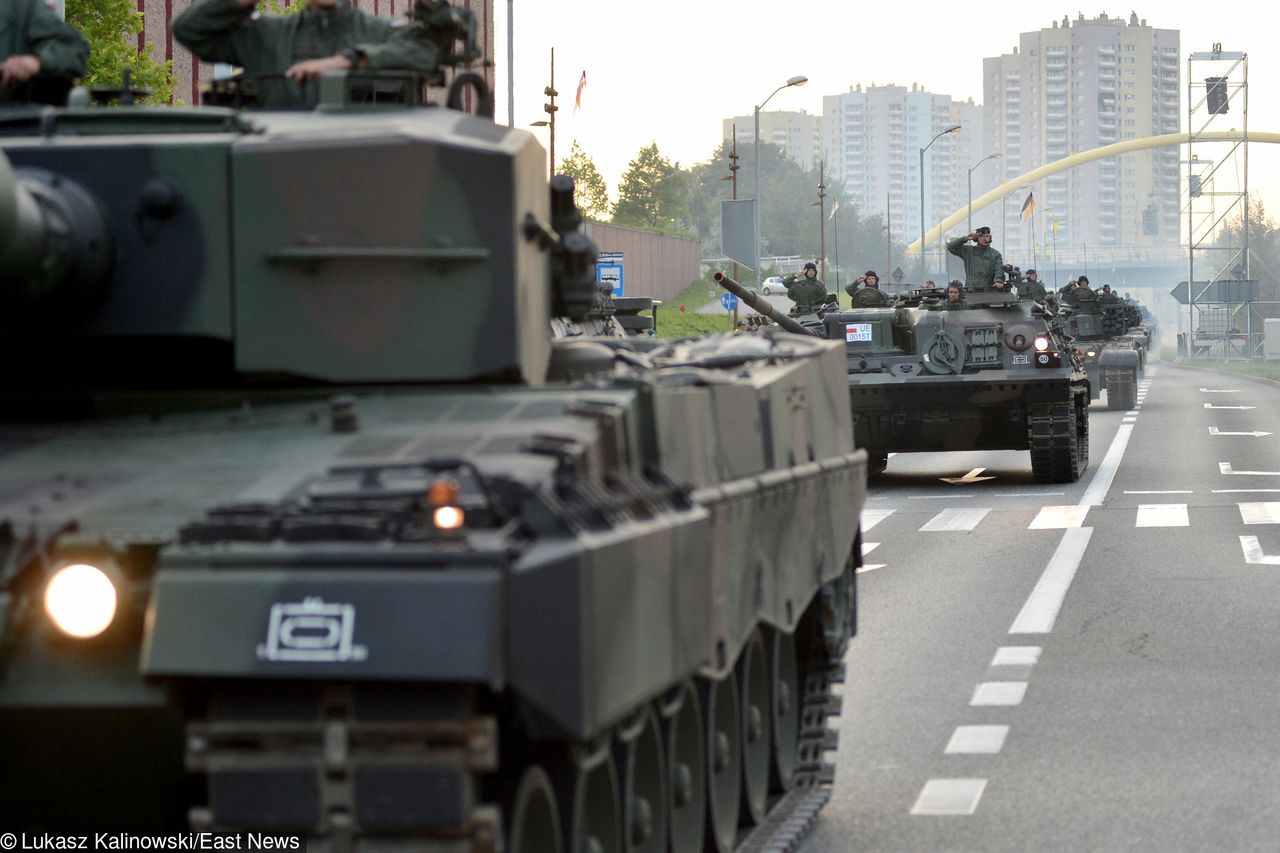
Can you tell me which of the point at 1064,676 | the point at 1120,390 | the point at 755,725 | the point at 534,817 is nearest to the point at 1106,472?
the point at 1064,676

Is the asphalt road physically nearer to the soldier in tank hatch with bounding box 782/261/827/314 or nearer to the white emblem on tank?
the white emblem on tank

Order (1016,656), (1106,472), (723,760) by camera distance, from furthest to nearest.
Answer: (1106,472) < (1016,656) < (723,760)

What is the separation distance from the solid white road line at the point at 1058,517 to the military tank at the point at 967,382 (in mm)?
2119

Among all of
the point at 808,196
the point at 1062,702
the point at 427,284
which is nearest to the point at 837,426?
the point at 1062,702

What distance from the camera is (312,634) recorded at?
4.64 m

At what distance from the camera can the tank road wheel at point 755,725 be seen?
777cm

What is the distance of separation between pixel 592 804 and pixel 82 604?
1564mm

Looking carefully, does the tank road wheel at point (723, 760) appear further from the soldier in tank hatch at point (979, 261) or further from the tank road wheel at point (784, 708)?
the soldier in tank hatch at point (979, 261)

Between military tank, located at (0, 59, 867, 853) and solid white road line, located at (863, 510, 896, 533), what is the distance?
443 inches

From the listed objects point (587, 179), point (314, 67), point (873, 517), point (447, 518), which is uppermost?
point (587, 179)

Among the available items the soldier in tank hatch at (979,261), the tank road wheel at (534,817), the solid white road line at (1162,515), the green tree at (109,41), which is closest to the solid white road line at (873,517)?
the solid white road line at (1162,515)

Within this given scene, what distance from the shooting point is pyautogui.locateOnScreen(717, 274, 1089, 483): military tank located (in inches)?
916

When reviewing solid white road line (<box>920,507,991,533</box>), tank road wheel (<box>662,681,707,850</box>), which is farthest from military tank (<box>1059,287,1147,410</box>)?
tank road wheel (<box>662,681,707,850</box>)

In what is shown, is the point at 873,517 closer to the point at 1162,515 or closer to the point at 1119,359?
the point at 1162,515
